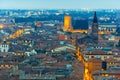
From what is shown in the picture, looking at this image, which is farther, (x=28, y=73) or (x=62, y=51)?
(x=62, y=51)

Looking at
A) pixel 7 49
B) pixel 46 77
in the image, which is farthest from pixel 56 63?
pixel 7 49

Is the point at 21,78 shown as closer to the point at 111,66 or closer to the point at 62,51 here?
the point at 111,66

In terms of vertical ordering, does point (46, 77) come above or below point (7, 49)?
above

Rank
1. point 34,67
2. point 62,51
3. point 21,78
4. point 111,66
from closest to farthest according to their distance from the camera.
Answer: point 21,78
point 34,67
point 111,66
point 62,51

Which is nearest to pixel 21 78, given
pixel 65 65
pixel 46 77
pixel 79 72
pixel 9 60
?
pixel 46 77

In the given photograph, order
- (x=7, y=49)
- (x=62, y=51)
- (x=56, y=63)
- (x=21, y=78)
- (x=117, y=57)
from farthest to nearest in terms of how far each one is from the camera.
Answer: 1. (x=7, y=49)
2. (x=62, y=51)
3. (x=117, y=57)
4. (x=56, y=63)
5. (x=21, y=78)

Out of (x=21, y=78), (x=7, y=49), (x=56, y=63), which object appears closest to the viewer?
(x=21, y=78)

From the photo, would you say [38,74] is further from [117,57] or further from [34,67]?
[117,57]

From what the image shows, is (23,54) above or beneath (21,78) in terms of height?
beneath

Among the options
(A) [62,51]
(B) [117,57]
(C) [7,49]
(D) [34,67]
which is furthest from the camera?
(C) [7,49]
